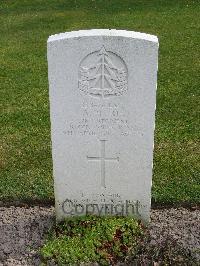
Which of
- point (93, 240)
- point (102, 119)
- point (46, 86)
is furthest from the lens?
point (46, 86)

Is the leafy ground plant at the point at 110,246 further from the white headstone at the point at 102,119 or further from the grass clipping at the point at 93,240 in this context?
the white headstone at the point at 102,119

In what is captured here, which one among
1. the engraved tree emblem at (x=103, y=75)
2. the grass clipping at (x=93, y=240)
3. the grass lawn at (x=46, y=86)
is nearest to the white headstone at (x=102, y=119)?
the engraved tree emblem at (x=103, y=75)

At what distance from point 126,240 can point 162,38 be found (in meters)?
7.67

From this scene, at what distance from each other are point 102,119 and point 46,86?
178 inches

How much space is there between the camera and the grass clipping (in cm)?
454

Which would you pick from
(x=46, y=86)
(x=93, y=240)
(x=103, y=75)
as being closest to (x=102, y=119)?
(x=103, y=75)

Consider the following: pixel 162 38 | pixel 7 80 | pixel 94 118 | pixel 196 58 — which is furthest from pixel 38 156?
pixel 162 38

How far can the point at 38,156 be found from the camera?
657 centimetres

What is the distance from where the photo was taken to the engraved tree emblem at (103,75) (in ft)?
14.0

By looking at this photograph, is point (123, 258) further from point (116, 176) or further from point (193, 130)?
point (193, 130)

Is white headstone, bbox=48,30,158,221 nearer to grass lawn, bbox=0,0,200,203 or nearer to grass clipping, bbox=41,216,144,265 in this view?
grass clipping, bbox=41,216,144,265

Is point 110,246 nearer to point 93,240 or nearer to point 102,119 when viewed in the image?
point 93,240

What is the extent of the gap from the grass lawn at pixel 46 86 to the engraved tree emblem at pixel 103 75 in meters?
1.73

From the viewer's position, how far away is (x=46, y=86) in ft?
29.1
